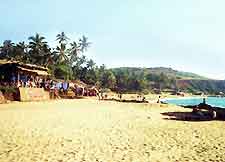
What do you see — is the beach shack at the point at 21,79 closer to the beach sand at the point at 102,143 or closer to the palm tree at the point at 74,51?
the beach sand at the point at 102,143

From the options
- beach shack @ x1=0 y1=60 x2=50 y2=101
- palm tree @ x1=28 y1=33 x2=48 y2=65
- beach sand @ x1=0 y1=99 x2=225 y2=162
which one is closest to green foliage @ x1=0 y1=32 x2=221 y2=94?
palm tree @ x1=28 y1=33 x2=48 y2=65

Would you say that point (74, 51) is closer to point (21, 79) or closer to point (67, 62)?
point (67, 62)

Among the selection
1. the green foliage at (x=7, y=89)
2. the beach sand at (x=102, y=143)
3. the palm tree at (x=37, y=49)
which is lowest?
the beach sand at (x=102, y=143)

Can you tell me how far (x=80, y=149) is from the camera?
39.0 ft

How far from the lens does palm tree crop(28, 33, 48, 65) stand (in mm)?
69375

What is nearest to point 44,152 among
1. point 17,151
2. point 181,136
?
point 17,151

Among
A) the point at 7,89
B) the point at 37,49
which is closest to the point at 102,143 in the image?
the point at 7,89

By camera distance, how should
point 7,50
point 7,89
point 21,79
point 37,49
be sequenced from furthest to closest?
point 7,50, point 37,49, point 21,79, point 7,89

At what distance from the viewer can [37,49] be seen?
7012 centimetres

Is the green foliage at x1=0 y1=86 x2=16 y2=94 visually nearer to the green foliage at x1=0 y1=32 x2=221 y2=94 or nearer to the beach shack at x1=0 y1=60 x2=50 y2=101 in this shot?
the beach shack at x1=0 y1=60 x2=50 y2=101

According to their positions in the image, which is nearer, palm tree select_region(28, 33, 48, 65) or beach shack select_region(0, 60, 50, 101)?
beach shack select_region(0, 60, 50, 101)

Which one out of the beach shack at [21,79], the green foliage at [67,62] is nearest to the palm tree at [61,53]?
the green foliage at [67,62]

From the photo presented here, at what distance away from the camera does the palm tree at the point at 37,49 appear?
228 ft

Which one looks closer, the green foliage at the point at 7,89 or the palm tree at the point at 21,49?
the green foliage at the point at 7,89
